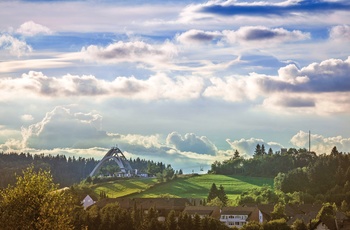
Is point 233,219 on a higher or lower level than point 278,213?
lower

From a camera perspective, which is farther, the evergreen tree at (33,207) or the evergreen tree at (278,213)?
the evergreen tree at (278,213)

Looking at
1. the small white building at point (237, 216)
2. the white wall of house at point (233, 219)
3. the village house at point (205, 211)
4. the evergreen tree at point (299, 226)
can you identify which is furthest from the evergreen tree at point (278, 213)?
the evergreen tree at point (299, 226)

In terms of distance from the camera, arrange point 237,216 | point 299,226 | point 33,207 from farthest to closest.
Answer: point 237,216 → point 299,226 → point 33,207

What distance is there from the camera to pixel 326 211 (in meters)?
168

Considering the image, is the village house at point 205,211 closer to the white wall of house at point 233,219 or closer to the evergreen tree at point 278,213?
the white wall of house at point 233,219

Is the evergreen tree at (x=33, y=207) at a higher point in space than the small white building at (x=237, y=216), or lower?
higher

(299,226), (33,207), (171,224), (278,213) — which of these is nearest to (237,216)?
(278,213)

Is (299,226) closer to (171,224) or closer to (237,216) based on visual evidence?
(171,224)

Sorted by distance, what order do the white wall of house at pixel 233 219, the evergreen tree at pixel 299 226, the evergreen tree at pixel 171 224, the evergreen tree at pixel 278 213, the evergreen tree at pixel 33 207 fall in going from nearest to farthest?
1. the evergreen tree at pixel 33 207
2. the evergreen tree at pixel 171 224
3. the evergreen tree at pixel 299 226
4. the evergreen tree at pixel 278 213
5. the white wall of house at pixel 233 219

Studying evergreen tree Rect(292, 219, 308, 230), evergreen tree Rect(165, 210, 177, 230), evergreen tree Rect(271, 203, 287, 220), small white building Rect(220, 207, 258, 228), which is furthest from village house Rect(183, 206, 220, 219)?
evergreen tree Rect(165, 210, 177, 230)

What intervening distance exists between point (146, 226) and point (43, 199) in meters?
71.7

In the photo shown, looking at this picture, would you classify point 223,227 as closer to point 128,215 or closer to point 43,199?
point 128,215

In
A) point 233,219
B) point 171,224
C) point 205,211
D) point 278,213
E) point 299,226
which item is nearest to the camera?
point 171,224

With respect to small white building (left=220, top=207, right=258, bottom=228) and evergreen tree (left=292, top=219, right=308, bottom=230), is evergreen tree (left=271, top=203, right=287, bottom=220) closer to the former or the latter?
small white building (left=220, top=207, right=258, bottom=228)
